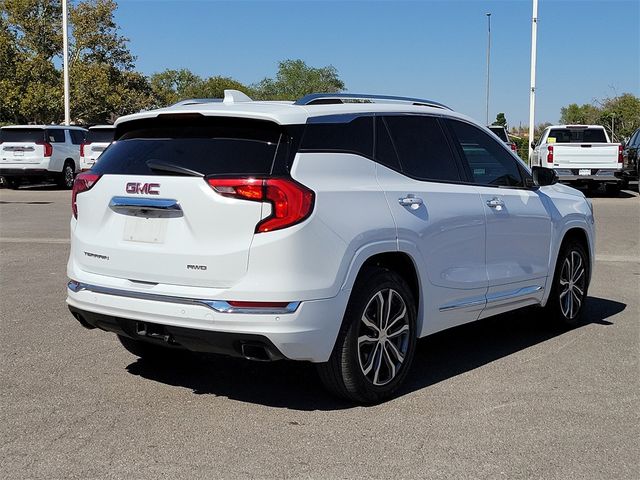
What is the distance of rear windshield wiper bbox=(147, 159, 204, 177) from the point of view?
4360 mm

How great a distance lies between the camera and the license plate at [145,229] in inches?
174

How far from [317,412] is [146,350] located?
1594 mm

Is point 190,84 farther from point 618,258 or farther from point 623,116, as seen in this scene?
point 618,258

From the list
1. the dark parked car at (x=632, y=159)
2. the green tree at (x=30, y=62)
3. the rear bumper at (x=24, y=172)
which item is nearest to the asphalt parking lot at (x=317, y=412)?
the dark parked car at (x=632, y=159)

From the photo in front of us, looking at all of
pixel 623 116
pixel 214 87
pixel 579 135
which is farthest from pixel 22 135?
pixel 214 87

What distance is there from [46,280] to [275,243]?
5.55 meters

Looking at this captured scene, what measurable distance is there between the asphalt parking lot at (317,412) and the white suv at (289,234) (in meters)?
0.37

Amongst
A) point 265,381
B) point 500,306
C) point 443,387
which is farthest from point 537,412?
point 265,381

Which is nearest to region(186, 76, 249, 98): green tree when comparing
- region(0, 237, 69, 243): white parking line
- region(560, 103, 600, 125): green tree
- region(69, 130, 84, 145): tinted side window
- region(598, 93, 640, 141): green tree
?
region(560, 103, 600, 125): green tree

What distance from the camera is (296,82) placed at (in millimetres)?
94625

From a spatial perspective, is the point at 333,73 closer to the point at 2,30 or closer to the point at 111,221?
the point at 2,30

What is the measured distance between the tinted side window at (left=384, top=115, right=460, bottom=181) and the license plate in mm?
1588

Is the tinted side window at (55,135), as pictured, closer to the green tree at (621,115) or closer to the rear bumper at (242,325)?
the rear bumper at (242,325)

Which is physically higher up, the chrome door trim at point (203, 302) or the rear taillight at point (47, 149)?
the rear taillight at point (47, 149)
